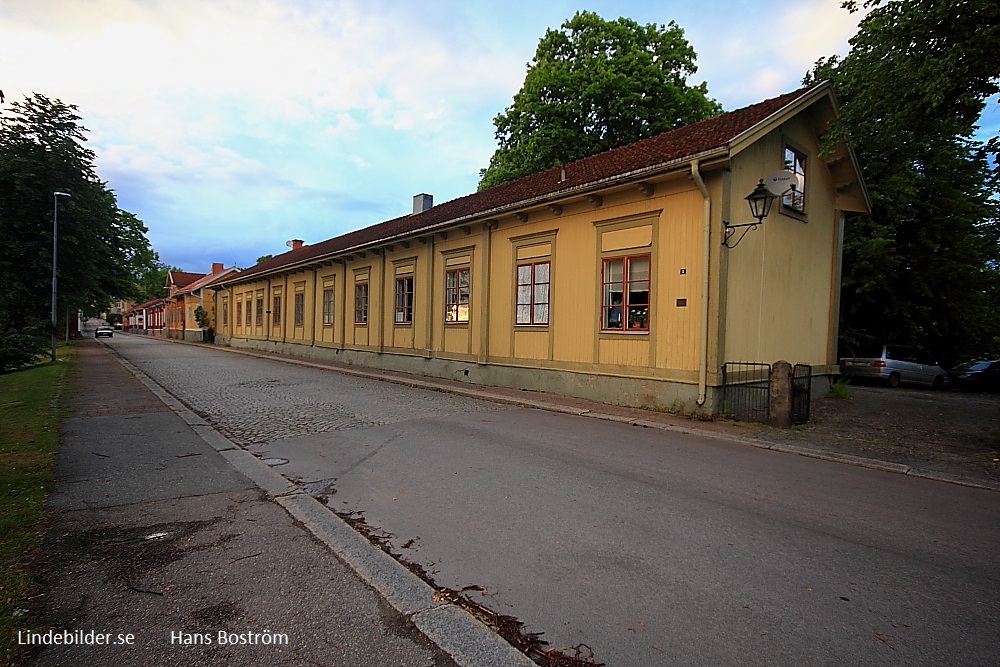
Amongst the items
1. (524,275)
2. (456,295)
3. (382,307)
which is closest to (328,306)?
(382,307)

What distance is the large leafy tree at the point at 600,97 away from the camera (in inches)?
1073

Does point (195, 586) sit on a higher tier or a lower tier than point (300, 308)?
lower

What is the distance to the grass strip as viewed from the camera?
9.46ft

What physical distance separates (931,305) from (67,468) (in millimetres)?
26734

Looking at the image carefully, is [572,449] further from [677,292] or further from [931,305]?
[931,305]

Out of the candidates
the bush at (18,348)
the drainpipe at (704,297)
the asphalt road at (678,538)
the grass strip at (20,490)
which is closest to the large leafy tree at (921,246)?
the drainpipe at (704,297)

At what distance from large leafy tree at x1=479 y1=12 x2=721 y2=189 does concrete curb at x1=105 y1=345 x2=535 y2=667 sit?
82.5 ft

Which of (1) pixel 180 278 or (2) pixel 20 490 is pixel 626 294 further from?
(1) pixel 180 278

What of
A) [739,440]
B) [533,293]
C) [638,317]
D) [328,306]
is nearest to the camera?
[739,440]

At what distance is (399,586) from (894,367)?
72.4ft

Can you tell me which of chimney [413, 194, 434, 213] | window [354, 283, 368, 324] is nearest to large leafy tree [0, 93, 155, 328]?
window [354, 283, 368, 324]

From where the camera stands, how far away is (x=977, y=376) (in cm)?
2103

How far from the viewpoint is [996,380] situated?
20.8 m

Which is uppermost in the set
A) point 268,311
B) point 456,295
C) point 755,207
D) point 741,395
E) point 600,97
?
point 600,97
